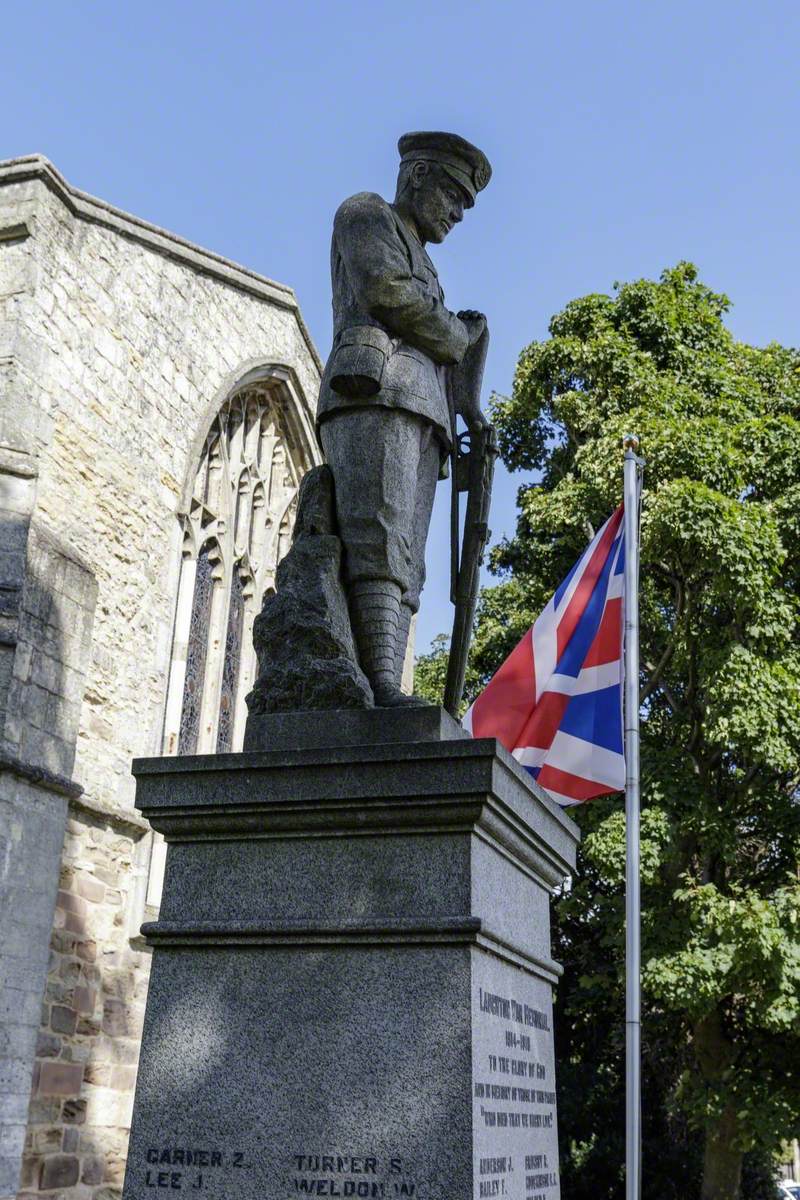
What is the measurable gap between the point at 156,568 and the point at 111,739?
1.96 m

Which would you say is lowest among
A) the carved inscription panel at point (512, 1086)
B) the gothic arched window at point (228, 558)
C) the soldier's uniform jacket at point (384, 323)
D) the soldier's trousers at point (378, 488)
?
the carved inscription panel at point (512, 1086)

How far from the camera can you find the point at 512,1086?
3.80 metres

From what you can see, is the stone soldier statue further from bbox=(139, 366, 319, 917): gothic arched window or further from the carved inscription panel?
bbox=(139, 366, 319, 917): gothic arched window

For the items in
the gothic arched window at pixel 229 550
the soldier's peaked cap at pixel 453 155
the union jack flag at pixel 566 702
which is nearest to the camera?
the soldier's peaked cap at pixel 453 155

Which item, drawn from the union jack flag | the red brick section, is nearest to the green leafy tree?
the red brick section

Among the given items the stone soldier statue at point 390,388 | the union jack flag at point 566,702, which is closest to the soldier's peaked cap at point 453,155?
the stone soldier statue at point 390,388

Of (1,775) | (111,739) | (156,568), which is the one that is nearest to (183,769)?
(1,775)

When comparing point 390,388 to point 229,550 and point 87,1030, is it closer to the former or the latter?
point 87,1030

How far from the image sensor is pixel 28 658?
33.4 feet

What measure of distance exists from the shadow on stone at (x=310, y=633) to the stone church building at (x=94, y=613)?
19.5 feet

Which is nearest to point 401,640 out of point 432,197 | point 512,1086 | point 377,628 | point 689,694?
point 377,628

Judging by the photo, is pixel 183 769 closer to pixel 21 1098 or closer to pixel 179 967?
pixel 179 967

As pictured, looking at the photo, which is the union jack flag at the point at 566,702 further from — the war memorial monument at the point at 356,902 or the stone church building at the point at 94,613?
the stone church building at the point at 94,613

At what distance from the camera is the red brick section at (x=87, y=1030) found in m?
10.3
